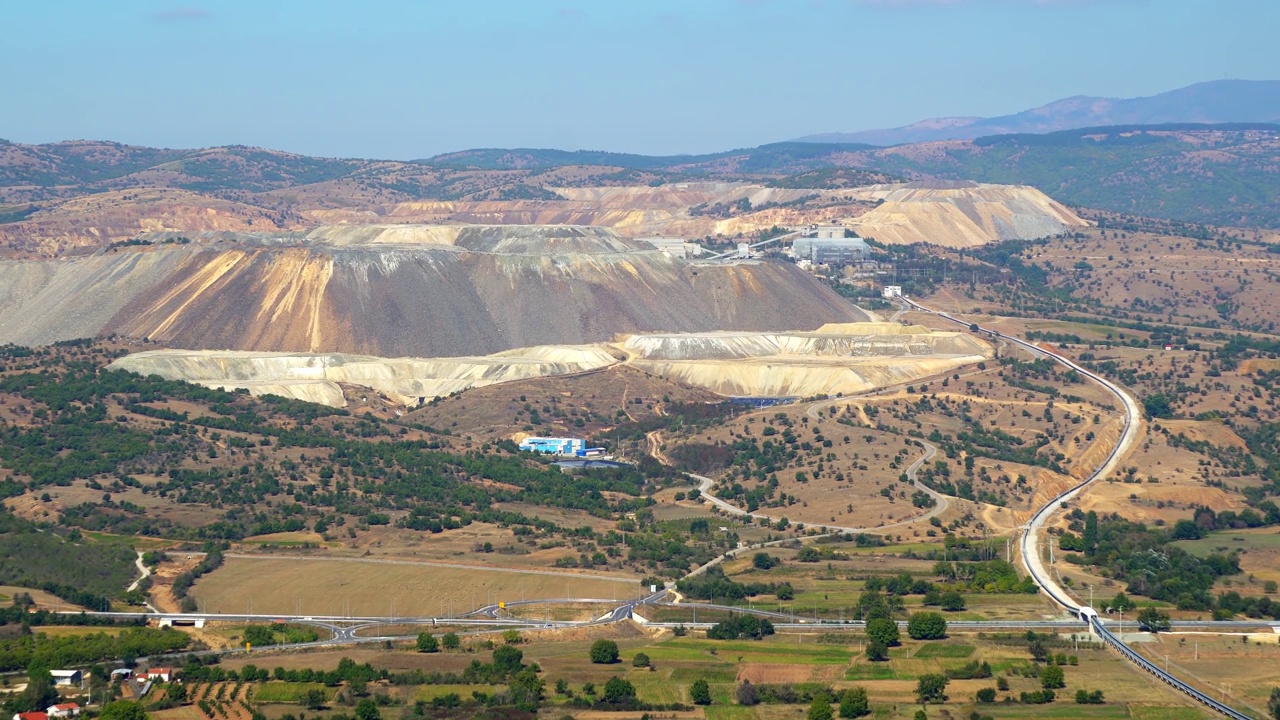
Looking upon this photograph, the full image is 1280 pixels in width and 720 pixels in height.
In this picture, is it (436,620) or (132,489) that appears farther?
(132,489)

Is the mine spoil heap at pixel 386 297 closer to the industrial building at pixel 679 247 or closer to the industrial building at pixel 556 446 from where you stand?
the industrial building at pixel 679 247

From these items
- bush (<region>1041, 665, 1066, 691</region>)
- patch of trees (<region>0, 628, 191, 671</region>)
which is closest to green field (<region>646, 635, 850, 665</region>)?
bush (<region>1041, 665, 1066, 691</region>)

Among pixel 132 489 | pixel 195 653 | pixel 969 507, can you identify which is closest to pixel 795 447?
pixel 969 507

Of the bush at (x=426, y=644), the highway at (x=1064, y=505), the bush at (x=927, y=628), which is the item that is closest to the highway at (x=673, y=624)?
the highway at (x=1064, y=505)

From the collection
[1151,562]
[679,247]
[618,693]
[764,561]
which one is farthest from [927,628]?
[679,247]

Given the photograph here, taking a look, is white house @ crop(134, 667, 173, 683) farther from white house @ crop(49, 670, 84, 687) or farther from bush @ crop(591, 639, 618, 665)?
bush @ crop(591, 639, 618, 665)

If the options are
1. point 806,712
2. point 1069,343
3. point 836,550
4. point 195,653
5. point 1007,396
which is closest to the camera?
point 806,712

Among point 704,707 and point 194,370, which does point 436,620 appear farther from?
point 194,370
